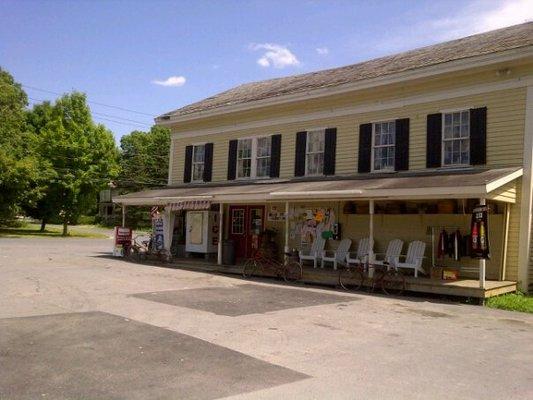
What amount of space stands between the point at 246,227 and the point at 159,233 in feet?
11.3

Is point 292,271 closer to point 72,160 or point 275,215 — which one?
point 275,215

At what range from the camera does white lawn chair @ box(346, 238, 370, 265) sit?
14844mm

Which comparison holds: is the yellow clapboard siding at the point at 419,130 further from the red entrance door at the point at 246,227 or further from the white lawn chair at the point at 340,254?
the white lawn chair at the point at 340,254

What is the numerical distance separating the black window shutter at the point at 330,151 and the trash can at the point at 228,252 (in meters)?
3.92

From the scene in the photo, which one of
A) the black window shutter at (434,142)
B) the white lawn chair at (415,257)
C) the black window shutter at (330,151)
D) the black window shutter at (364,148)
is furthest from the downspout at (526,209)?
the black window shutter at (330,151)

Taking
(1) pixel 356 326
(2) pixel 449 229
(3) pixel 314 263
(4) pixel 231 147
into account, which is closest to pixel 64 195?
(4) pixel 231 147

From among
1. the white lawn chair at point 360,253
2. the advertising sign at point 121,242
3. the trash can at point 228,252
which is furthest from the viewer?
the advertising sign at point 121,242

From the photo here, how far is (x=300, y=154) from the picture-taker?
59.0ft

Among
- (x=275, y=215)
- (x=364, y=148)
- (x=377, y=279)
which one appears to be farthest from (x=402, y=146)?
(x=275, y=215)

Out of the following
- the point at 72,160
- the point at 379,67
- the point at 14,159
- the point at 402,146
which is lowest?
the point at 402,146

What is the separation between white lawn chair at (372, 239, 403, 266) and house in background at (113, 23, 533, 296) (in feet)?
1.31

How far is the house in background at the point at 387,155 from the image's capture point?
1316cm

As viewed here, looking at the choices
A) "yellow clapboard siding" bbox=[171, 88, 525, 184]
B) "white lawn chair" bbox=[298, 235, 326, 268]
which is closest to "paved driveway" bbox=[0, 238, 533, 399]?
"white lawn chair" bbox=[298, 235, 326, 268]

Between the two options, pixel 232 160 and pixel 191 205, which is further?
pixel 232 160
